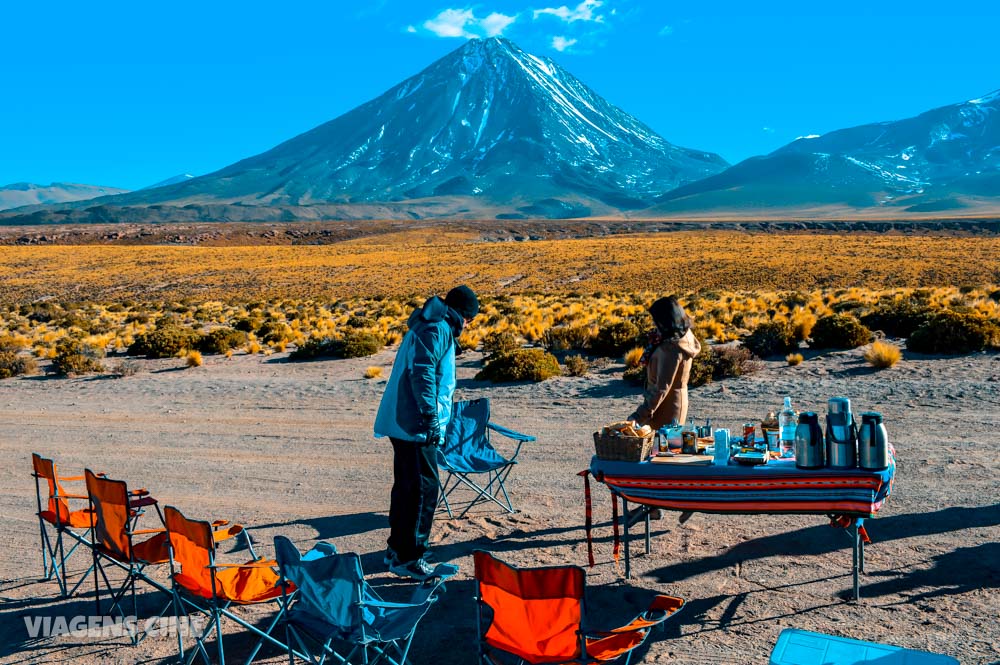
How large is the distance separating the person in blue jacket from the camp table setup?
988 mm

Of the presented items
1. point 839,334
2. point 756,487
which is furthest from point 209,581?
point 839,334

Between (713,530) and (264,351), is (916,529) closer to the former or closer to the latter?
(713,530)

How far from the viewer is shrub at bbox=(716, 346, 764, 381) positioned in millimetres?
11820

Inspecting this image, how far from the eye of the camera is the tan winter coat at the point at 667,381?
207 inches

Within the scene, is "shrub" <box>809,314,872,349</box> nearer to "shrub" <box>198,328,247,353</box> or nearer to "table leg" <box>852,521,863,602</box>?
"table leg" <box>852,521,863,602</box>

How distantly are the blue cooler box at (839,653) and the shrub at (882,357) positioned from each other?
370 inches

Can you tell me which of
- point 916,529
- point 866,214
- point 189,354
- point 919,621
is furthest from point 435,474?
point 866,214

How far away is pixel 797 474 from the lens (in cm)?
440

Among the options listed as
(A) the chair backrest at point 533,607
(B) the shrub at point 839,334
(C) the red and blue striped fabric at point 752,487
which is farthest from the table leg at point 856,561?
(B) the shrub at point 839,334

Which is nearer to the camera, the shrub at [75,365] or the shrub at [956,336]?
the shrub at [956,336]

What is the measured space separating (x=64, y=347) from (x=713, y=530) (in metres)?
15.2

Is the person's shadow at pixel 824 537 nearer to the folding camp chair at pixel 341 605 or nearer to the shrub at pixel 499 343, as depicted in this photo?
the folding camp chair at pixel 341 605

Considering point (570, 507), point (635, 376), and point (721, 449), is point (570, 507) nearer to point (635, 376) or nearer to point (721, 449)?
point (721, 449)

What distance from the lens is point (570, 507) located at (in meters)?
6.51
